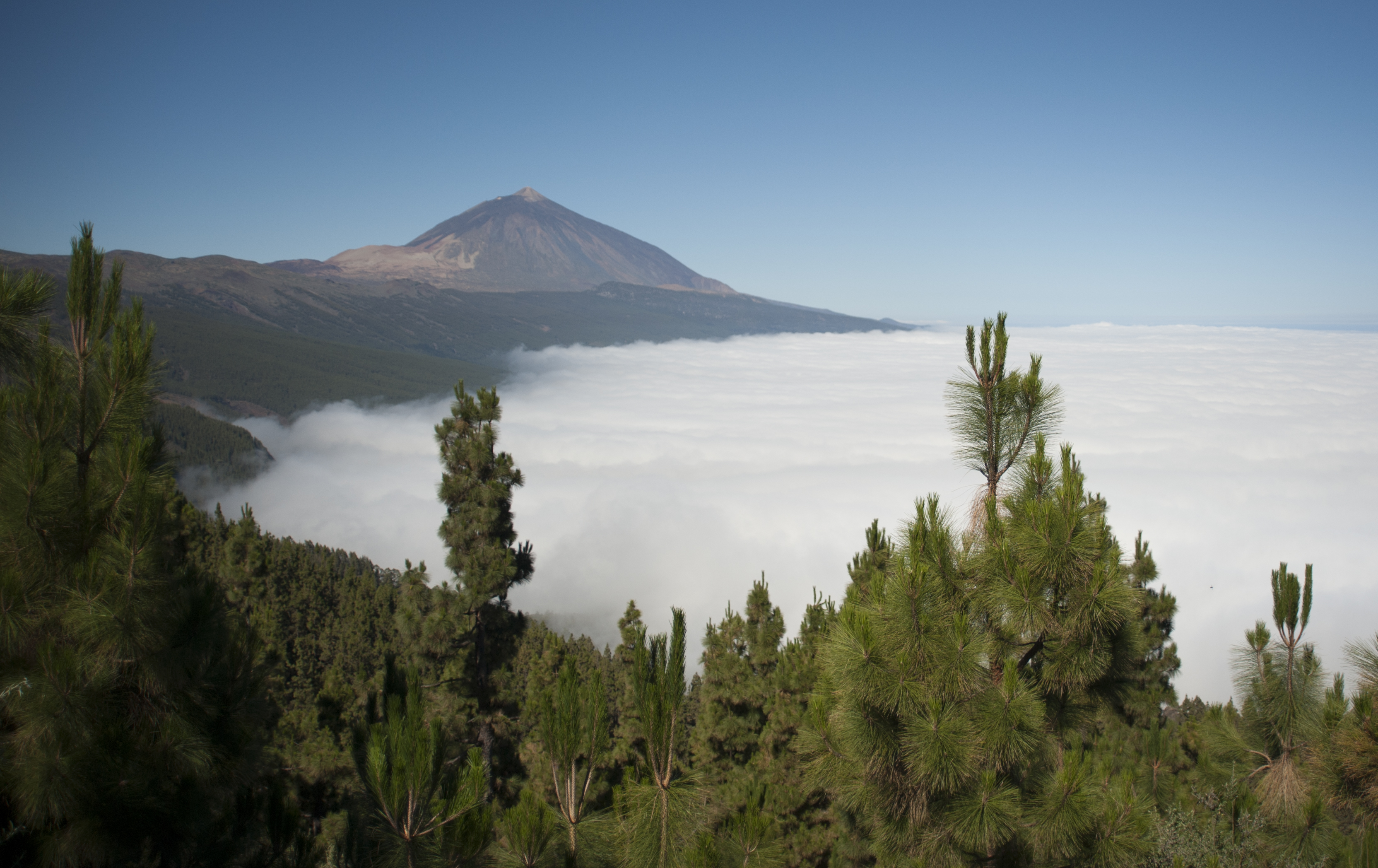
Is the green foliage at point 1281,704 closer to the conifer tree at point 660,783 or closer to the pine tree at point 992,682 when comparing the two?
the pine tree at point 992,682

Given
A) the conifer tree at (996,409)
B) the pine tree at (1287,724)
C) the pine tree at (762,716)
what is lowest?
the pine tree at (762,716)

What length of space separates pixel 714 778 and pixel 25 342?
14.4m

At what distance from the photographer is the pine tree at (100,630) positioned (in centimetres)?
489

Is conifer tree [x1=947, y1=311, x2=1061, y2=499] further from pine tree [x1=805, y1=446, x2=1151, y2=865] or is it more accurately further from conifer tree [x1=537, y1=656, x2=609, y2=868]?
conifer tree [x1=537, y1=656, x2=609, y2=868]

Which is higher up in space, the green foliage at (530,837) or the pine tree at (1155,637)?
the green foliage at (530,837)

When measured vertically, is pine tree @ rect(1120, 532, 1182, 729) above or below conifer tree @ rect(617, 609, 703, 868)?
below

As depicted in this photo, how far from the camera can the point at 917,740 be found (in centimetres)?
543

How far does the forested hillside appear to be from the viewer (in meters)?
4.75

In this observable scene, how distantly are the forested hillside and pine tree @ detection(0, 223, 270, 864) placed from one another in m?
0.02

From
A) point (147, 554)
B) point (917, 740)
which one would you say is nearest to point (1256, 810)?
point (917, 740)

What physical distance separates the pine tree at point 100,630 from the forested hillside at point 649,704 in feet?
0.06

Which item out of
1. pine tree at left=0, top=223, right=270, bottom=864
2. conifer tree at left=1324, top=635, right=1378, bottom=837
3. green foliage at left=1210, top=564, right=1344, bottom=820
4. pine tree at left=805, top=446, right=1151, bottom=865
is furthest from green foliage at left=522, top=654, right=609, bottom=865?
conifer tree at left=1324, top=635, right=1378, bottom=837

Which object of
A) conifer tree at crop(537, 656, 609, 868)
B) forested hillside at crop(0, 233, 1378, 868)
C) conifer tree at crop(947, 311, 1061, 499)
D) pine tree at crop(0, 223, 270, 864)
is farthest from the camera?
conifer tree at crop(947, 311, 1061, 499)

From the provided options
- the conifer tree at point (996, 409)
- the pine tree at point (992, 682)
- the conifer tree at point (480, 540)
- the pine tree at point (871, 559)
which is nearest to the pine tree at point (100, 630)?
the pine tree at point (992, 682)
